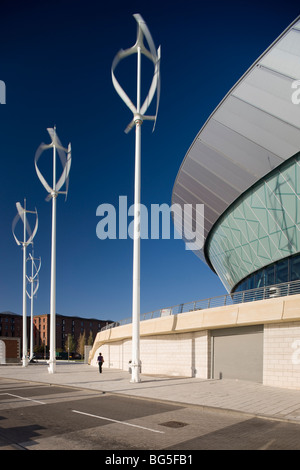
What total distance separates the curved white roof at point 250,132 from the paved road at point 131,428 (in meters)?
14.8

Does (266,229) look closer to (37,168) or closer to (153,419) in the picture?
(153,419)

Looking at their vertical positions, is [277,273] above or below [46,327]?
above

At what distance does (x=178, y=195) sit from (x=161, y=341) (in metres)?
12.6

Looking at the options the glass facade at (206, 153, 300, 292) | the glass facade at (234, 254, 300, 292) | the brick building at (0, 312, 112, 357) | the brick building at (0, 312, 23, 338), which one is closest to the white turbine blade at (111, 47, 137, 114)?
the glass facade at (206, 153, 300, 292)

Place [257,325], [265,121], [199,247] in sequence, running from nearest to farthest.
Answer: [257,325], [265,121], [199,247]

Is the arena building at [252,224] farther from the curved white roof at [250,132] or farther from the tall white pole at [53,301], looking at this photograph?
the tall white pole at [53,301]

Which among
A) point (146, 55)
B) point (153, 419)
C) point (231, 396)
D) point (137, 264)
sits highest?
point (146, 55)

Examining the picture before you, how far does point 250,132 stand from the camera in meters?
22.7

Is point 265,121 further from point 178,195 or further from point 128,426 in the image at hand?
point 128,426

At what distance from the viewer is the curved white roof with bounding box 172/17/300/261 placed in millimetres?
19375

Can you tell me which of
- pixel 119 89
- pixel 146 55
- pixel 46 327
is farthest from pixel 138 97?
pixel 46 327

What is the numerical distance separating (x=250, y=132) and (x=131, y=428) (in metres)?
17.8
